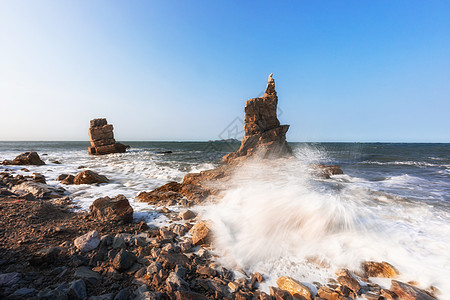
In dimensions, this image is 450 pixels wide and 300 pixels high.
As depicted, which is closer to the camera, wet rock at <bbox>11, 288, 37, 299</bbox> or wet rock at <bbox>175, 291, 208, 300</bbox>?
wet rock at <bbox>11, 288, 37, 299</bbox>

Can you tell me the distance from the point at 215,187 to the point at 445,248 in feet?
18.4

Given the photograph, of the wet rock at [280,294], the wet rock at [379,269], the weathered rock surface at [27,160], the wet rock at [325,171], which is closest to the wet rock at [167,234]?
the wet rock at [280,294]

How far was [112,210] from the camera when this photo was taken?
4.20 meters

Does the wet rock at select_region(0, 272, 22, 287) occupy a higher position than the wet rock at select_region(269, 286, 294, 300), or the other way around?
the wet rock at select_region(0, 272, 22, 287)

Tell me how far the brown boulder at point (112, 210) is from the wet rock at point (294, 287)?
134 inches

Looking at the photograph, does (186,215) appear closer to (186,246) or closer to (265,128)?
(186,246)

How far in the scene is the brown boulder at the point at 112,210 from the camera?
4.10 meters

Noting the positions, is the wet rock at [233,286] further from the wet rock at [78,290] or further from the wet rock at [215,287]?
the wet rock at [78,290]

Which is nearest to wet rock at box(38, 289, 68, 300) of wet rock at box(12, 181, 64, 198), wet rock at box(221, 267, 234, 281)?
wet rock at box(221, 267, 234, 281)

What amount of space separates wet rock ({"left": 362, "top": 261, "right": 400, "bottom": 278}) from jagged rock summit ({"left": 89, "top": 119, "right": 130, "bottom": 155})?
130 ft

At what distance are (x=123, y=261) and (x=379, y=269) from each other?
382 cm

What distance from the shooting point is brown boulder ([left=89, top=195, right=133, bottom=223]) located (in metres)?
4.10

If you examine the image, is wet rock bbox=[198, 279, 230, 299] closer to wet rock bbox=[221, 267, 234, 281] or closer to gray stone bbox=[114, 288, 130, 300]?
wet rock bbox=[221, 267, 234, 281]

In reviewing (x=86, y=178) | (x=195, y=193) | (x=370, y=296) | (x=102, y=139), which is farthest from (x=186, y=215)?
(x=102, y=139)
